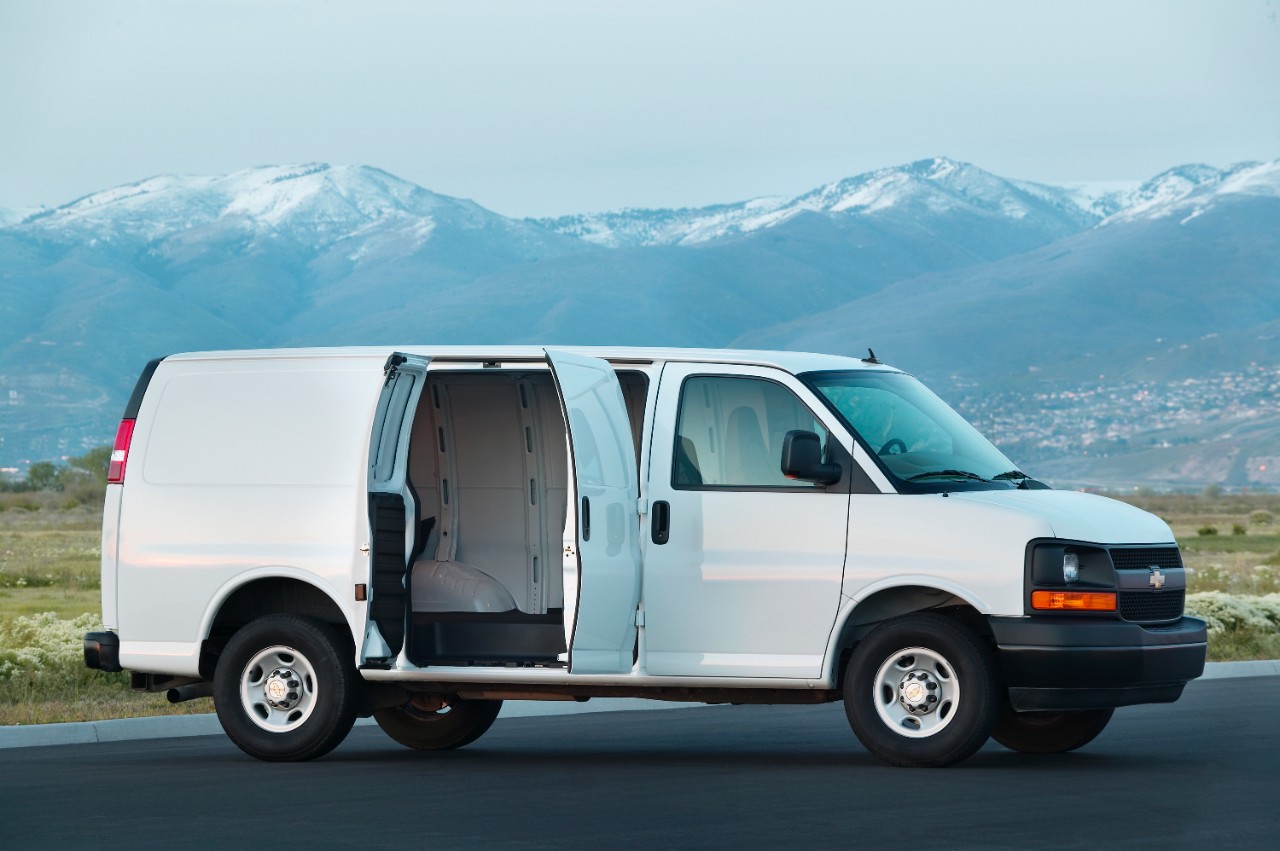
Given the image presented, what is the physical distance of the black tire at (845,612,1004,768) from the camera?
36.8 ft

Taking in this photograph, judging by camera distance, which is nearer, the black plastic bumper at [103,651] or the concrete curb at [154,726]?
the black plastic bumper at [103,651]

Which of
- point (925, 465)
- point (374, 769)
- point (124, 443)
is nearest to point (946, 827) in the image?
point (925, 465)

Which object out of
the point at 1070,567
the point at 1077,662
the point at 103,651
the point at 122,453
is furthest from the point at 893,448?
the point at 103,651

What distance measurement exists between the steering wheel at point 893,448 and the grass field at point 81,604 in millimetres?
6469

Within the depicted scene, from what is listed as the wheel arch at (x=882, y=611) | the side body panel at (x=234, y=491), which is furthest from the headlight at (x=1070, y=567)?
the side body panel at (x=234, y=491)

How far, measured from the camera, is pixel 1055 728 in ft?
41.2

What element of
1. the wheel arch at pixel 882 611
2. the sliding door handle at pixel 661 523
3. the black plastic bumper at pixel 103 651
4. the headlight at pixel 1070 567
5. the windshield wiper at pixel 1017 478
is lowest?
the black plastic bumper at pixel 103 651

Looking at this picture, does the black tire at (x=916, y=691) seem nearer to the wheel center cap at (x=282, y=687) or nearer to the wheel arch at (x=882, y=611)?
the wheel arch at (x=882, y=611)

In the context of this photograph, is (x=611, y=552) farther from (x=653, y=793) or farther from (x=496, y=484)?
(x=496, y=484)

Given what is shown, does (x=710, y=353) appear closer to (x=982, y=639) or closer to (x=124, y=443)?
(x=982, y=639)

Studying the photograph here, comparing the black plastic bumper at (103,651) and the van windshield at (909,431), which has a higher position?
the van windshield at (909,431)

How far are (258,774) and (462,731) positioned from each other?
1.97m

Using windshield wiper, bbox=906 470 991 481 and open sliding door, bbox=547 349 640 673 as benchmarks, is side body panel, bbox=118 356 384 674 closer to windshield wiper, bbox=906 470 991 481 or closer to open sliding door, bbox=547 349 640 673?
open sliding door, bbox=547 349 640 673

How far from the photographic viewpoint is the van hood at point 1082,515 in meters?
11.2
